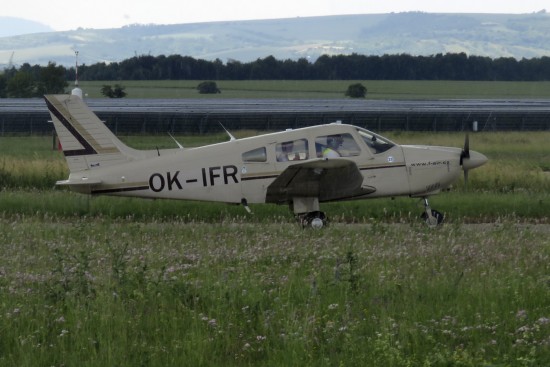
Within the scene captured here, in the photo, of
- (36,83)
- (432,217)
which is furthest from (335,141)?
(36,83)

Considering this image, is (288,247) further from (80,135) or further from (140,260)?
(80,135)

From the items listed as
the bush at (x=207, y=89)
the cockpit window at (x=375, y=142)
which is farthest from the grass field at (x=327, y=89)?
the cockpit window at (x=375, y=142)

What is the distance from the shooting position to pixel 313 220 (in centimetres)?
1717

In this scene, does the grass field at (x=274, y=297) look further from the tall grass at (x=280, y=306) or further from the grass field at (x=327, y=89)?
the grass field at (x=327, y=89)

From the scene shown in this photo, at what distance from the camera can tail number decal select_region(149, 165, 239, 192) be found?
1722 centimetres

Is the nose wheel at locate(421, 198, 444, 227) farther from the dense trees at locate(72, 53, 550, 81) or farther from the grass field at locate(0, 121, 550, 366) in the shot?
the dense trees at locate(72, 53, 550, 81)

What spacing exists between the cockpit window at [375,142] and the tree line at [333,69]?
101 meters

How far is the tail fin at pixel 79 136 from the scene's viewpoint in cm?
1719

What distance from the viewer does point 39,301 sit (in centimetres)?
934

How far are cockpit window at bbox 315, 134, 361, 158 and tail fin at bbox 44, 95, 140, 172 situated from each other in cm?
340

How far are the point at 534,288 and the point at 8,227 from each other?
8.44 metres

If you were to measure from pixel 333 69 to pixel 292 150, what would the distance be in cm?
10518

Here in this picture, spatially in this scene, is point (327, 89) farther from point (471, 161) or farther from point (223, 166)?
point (223, 166)

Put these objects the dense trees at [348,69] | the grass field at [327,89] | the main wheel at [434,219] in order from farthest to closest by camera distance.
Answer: the dense trees at [348,69]
the grass field at [327,89]
the main wheel at [434,219]
